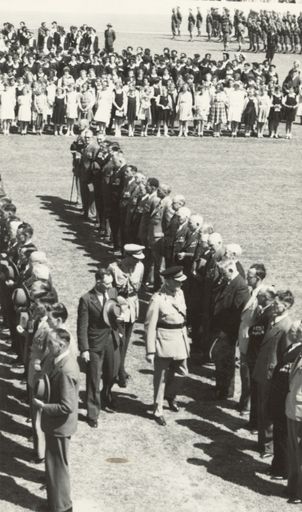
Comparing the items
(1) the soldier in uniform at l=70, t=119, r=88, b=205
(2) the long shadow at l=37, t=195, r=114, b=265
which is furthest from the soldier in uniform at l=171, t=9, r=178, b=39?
(1) the soldier in uniform at l=70, t=119, r=88, b=205

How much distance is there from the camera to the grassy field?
10.3 metres

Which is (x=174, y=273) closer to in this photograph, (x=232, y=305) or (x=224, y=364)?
(x=232, y=305)

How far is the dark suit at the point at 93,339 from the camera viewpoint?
38.4 ft

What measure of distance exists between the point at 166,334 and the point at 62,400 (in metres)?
2.50

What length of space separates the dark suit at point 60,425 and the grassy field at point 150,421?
275mm

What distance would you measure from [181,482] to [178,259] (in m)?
4.89

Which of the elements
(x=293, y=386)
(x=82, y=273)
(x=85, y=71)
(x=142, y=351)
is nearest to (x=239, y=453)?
(x=293, y=386)

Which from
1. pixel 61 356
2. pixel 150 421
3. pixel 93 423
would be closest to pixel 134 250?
pixel 150 421

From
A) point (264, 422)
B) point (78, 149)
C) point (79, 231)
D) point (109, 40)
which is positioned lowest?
point (264, 422)

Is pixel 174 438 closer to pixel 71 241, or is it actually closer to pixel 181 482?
pixel 181 482

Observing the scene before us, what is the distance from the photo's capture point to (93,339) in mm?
11805

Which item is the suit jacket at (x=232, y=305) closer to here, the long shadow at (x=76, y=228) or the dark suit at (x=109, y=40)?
the long shadow at (x=76, y=228)

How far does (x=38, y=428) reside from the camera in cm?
1080

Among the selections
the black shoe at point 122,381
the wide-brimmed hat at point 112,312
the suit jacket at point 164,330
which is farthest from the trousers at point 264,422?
the black shoe at point 122,381
